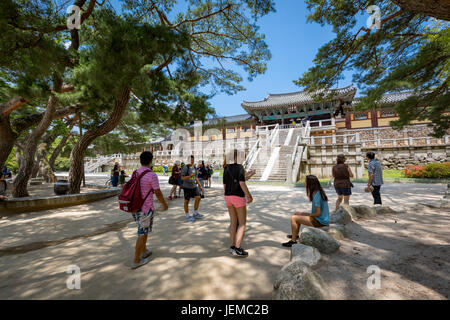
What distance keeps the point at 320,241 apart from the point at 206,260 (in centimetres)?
156

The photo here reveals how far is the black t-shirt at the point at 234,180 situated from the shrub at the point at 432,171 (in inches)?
568

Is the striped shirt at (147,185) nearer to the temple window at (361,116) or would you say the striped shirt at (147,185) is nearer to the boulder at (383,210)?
the boulder at (383,210)

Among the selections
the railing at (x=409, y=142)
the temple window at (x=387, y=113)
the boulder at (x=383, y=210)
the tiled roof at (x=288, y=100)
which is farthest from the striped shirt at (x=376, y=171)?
the temple window at (x=387, y=113)

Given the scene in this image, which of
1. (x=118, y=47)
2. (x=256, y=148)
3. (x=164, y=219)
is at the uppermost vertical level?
(x=118, y=47)

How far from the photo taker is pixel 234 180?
261 centimetres

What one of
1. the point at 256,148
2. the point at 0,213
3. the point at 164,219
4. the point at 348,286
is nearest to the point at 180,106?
the point at 164,219

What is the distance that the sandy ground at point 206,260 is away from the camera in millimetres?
1849

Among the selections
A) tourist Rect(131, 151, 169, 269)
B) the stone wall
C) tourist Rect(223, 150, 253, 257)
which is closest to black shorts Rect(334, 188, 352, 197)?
tourist Rect(223, 150, 253, 257)

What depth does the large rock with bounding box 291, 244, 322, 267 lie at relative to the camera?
2.16 meters
